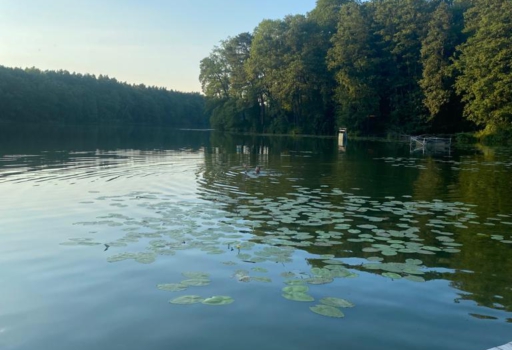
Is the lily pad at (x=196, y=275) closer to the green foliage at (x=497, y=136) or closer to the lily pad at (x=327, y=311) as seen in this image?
the lily pad at (x=327, y=311)

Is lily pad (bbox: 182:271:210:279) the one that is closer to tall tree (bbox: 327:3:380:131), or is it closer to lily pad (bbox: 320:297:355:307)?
lily pad (bbox: 320:297:355:307)

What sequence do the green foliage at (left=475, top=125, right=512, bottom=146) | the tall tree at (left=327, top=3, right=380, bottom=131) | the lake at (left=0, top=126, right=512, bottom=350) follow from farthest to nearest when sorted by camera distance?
the tall tree at (left=327, top=3, right=380, bottom=131)
the green foliage at (left=475, top=125, right=512, bottom=146)
the lake at (left=0, top=126, right=512, bottom=350)

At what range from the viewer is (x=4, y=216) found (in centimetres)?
1112

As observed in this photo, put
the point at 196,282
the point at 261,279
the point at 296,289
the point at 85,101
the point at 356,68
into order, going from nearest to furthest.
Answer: the point at 296,289
the point at 196,282
the point at 261,279
the point at 356,68
the point at 85,101

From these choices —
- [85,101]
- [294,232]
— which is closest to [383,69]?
[294,232]

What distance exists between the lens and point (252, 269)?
7.41 meters

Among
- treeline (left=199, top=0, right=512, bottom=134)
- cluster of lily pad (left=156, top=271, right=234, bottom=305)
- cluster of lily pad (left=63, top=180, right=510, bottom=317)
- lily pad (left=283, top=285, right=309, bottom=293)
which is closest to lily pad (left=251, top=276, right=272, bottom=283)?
cluster of lily pad (left=63, top=180, right=510, bottom=317)

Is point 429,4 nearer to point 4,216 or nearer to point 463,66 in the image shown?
point 463,66

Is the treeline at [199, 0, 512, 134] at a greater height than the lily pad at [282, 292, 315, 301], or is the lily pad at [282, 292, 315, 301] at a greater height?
the treeline at [199, 0, 512, 134]

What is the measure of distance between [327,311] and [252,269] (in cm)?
190

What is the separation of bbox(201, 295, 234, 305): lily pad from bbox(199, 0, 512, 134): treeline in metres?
49.7

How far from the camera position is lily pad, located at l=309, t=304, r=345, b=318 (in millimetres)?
5719

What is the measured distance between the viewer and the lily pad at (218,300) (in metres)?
6.04

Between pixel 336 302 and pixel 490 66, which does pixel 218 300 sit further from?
pixel 490 66
